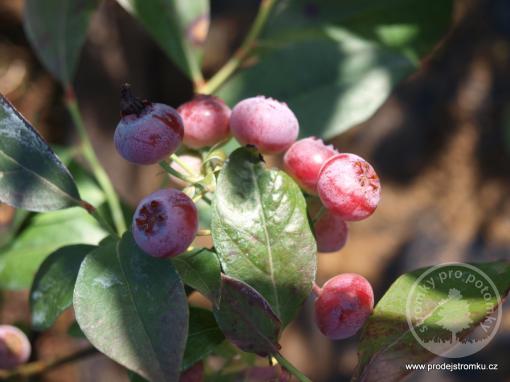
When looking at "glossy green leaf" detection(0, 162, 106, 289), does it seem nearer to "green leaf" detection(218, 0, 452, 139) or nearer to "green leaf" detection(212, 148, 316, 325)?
"green leaf" detection(218, 0, 452, 139)

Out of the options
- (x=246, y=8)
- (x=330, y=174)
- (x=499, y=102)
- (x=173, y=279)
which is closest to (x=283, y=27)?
(x=330, y=174)

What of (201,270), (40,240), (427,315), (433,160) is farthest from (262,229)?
(433,160)

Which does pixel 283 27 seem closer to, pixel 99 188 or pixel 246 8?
pixel 99 188

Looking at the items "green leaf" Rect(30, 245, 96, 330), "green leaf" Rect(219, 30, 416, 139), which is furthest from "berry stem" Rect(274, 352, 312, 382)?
"green leaf" Rect(219, 30, 416, 139)

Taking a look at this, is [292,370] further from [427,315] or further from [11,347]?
[11,347]

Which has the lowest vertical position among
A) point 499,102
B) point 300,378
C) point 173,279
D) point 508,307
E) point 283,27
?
point 508,307

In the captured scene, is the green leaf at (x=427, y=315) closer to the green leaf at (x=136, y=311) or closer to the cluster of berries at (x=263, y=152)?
the cluster of berries at (x=263, y=152)
